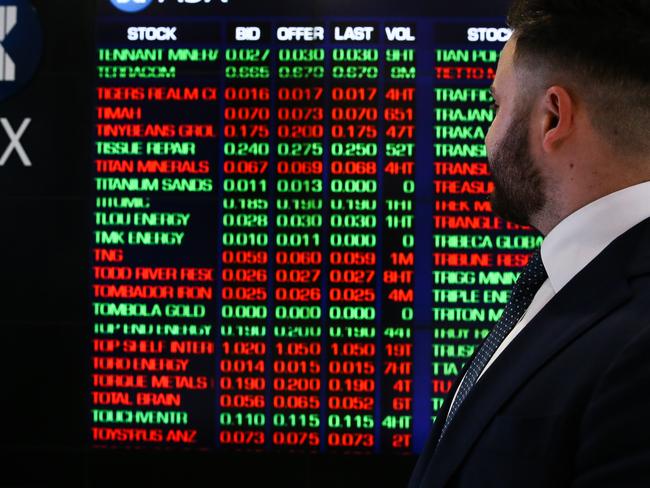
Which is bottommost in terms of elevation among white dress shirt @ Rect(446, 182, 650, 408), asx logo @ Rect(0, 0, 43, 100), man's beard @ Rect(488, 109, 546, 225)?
white dress shirt @ Rect(446, 182, 650, 408)

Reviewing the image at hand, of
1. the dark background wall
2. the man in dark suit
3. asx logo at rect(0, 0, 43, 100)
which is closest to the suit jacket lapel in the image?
the man in dark suit

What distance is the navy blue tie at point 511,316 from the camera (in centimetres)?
87

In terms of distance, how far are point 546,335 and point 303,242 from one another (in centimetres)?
142

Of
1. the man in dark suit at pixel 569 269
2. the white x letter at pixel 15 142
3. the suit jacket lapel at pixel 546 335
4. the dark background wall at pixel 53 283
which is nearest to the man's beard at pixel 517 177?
the man in dark suit at pixel 569 269

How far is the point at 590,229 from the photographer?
758 millimetres

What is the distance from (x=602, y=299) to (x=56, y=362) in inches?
73.5

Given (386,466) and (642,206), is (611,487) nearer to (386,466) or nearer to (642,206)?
(642,206)

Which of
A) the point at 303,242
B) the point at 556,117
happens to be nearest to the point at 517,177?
the point at 556,117

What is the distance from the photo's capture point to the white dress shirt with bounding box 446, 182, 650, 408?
2.40 feet

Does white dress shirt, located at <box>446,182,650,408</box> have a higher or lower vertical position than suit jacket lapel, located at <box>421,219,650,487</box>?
higher

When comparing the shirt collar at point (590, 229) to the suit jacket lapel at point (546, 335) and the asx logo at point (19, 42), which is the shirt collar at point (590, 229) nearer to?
the suit jacket lapel at point (546, 335)

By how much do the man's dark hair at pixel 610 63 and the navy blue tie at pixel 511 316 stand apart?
20cm

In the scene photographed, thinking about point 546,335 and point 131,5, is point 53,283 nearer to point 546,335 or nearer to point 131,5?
point 131,5

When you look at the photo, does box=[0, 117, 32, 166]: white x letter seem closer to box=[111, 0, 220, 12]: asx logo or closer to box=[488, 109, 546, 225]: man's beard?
box=[111, 0, 220, 12]: asx logo
